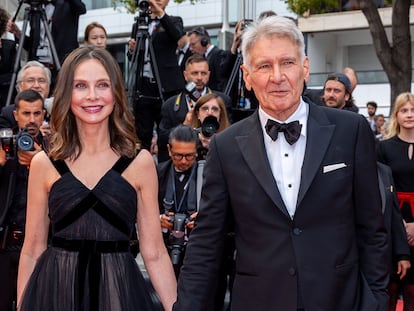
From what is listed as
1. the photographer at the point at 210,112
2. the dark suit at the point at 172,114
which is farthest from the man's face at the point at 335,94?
the dark suit at the point at 172,114

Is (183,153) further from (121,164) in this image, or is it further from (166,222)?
(121,164)

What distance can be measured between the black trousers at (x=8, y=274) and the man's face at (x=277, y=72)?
8.39ft

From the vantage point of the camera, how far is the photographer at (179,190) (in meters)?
4.60

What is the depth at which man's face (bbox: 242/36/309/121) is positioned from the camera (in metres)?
2.56

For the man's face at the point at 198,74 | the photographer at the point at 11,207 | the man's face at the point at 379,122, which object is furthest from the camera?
the man's face at the point at 379,122

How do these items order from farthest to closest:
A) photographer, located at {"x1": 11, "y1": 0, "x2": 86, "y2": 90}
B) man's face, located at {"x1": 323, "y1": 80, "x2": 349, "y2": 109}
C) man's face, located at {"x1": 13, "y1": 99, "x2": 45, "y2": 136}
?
1. photographer, located at {"x1": 11, "y1": 0, "x2": 86, "y2": 90}
2. man's face, located at {"x1": 323, "y1": 80, "x2": 349, "y2": 109}
3. man's face, located at {"x1": 13, "y1": 99, "x2": 45, "y2": 136}

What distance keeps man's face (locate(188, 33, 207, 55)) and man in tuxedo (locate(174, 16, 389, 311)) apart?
5.18m

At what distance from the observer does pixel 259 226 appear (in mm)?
2555

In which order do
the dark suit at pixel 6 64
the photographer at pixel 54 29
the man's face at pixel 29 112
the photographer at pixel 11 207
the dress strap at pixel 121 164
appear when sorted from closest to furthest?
the dress strap at pixel 121 164 → the photographer at pixel 11 207 → the man's face at pixel 29 112 → the photographer at pixel 54 29 → the dark suit at pixel 6 64

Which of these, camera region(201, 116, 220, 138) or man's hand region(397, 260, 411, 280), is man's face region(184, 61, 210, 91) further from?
man's hand region(397, 260, 411, 280)

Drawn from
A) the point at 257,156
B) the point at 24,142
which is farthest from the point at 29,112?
the point at 257,156

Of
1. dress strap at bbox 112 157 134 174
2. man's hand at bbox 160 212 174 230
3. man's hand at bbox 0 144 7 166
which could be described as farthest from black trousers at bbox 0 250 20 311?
dress strap at bbox 112 157 134 174

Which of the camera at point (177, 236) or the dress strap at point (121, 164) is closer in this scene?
the dress strap at point (121, 164)

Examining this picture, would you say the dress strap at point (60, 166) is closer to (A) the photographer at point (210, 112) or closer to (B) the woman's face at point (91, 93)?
(B) the woman's face at point (91, 93)
